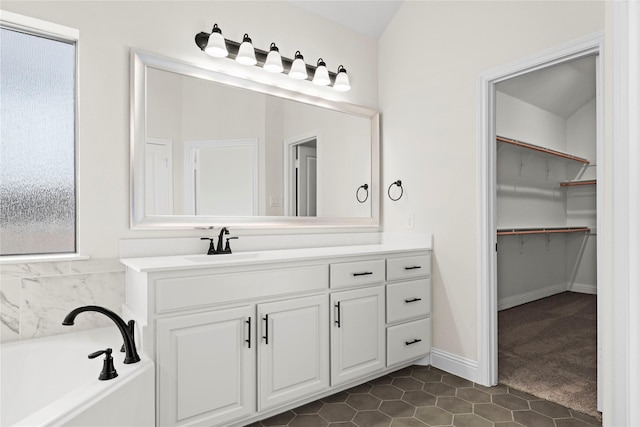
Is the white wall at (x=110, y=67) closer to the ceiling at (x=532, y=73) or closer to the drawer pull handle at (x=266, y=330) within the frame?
the drawer pull handle at (x=266, y=330)

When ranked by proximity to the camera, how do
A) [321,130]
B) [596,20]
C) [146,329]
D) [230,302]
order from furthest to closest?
[321,130] → [596,20] → [230,302] → [146,329]

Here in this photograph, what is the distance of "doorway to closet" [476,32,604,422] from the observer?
2.39 m

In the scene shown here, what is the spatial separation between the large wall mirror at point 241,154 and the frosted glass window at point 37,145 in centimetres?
33

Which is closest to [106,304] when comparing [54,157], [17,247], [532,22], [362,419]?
[17,247]

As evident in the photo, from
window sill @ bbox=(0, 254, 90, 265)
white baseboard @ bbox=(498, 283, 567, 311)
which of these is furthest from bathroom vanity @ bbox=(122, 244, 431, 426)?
white baseboard @ bbox=(498, 283, 567, 311)

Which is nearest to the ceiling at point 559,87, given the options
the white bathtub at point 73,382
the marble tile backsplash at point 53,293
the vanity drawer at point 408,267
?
the vanity drawer at point 408,267

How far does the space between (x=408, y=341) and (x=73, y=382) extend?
195 cm

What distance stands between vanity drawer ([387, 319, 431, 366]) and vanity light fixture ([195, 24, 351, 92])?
5.90 ft

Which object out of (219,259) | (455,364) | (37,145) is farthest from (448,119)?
(37,145)

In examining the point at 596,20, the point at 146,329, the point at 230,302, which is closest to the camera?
the point at 146,329

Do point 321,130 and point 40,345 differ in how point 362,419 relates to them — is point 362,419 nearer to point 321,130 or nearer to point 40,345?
point 40,345

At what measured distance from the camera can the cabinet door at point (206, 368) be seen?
5.57 ft

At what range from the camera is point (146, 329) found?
1.66 meters

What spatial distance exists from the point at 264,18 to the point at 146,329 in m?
2.11
